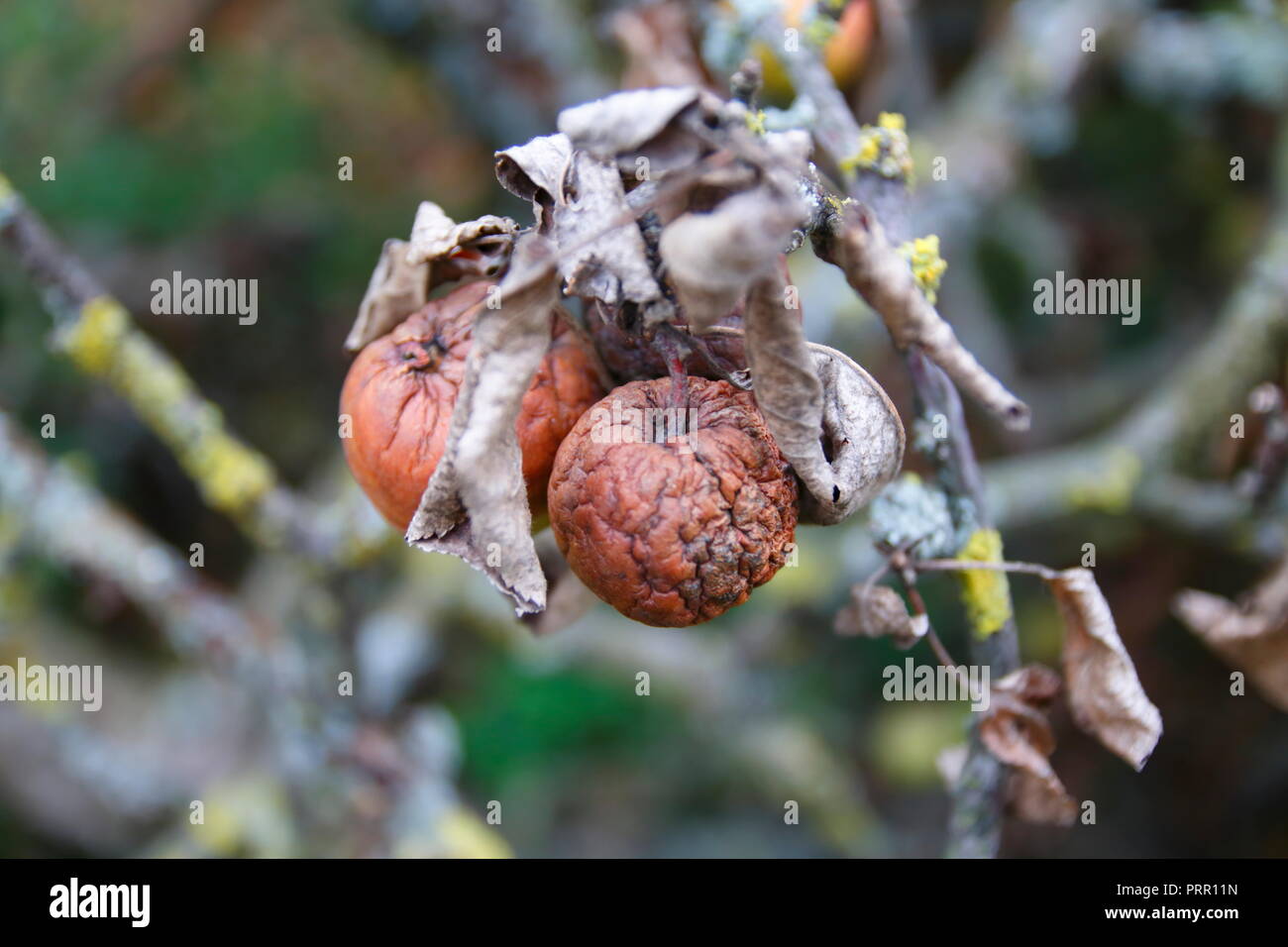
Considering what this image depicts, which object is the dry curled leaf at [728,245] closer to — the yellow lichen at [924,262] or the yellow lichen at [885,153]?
the yellow lichen at [924,262]

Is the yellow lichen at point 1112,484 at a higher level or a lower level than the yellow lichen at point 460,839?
higher

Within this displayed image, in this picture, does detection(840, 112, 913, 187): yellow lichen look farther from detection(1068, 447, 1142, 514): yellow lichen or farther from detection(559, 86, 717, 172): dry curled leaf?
detection(1068, 447, 1142, 514): yellow lichen

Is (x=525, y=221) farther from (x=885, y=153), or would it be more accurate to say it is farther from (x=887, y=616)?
(x=887, y=616)

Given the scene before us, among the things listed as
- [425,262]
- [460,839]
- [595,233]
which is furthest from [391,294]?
[460,839]

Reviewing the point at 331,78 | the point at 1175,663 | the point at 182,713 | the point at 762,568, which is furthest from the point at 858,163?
the point at 182,713

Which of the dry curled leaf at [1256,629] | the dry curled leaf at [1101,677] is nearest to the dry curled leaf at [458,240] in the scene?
the dry curled leaf at [1101,677]

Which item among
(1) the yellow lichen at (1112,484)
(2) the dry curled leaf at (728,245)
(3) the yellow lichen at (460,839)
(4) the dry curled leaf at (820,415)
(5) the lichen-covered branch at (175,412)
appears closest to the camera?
(2) the dry curled leaf at (728,245)
